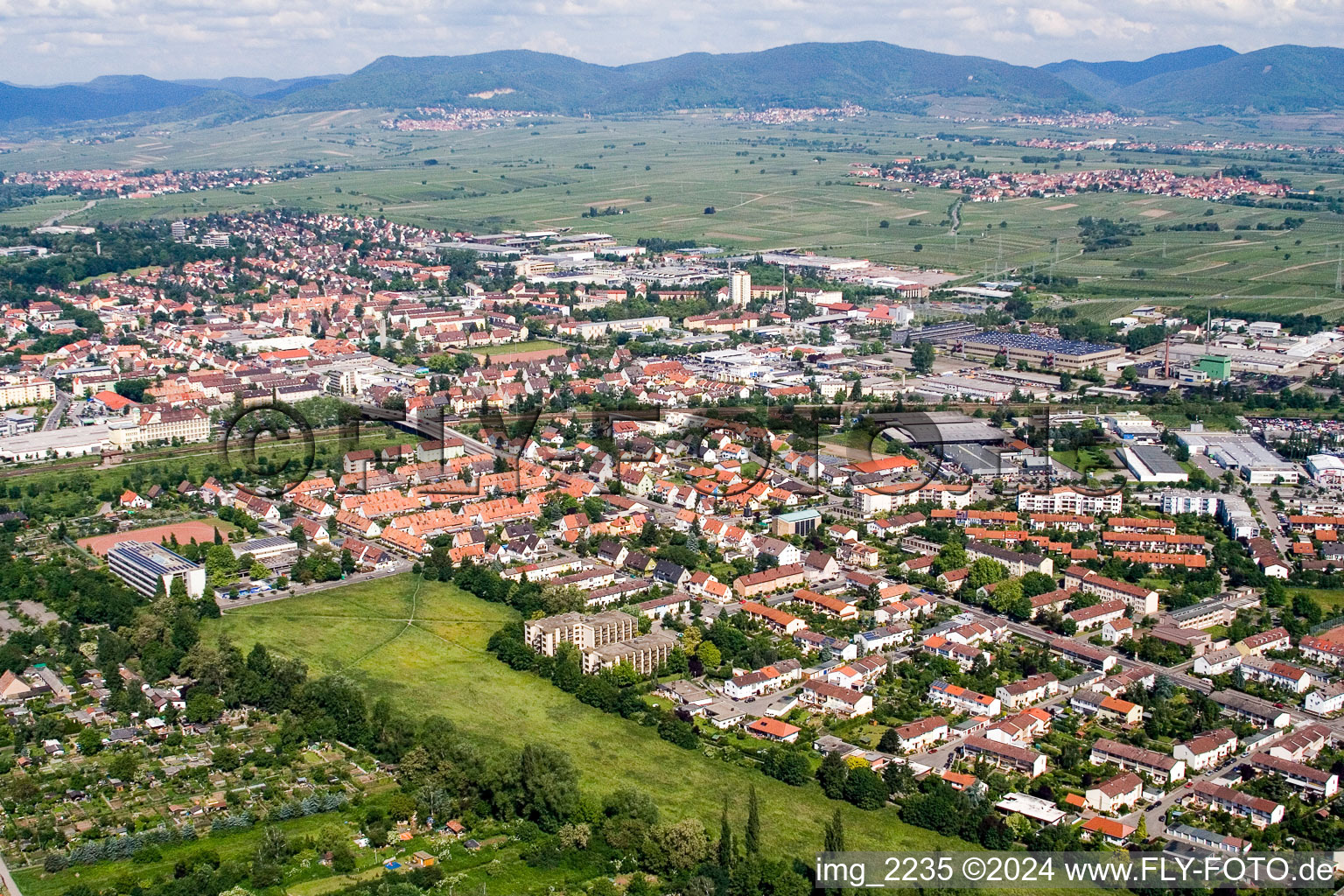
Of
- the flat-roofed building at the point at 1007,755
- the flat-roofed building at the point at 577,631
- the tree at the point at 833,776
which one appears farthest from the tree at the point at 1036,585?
the tree at the point at 833,776

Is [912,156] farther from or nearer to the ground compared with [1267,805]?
farther from the ground

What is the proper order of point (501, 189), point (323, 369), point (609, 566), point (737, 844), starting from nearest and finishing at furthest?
point (737, 844), point (609, 566), point (323, 369), point (501, 189)

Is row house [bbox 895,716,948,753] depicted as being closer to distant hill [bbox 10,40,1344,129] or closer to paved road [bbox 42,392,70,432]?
paved road [bbox 42,392,70,432]

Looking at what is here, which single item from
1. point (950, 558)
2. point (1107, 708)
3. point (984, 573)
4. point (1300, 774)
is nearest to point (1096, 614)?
point (984, 573)

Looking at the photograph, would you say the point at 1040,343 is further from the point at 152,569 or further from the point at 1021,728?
the point at 152,569

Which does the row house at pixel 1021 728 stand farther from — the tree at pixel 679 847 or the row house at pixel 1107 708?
the tree at pixel 679 847

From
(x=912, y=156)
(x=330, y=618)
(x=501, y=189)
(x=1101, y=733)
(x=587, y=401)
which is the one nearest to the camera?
(x=1101, y=733)

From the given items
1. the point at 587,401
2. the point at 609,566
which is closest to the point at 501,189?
the point at 587,401

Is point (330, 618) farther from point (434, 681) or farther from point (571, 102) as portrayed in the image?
point (571, 102)
